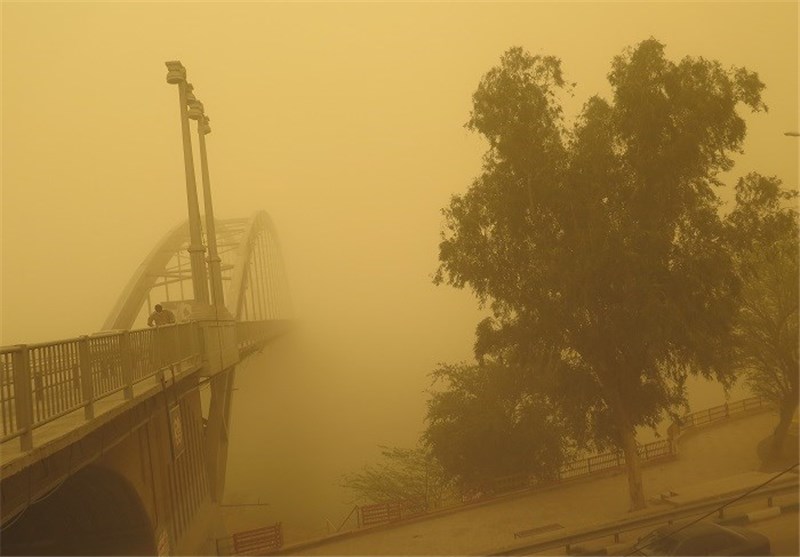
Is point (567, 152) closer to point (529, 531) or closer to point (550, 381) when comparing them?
point (550, 381)

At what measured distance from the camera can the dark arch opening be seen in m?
10.4

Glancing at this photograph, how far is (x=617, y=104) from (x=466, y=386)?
12391 mm

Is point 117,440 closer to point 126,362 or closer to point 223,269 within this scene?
point 126,362

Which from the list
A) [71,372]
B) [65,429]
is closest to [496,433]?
[71,372]

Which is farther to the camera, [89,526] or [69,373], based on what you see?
[89,526]

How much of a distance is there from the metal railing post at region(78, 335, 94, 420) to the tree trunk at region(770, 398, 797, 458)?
17.4 metres

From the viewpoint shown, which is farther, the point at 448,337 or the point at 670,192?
the point at 448,337

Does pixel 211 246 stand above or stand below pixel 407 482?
above

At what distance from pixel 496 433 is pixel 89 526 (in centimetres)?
1463

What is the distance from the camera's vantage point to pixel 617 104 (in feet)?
54.2

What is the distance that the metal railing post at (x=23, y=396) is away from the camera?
19.9 ft

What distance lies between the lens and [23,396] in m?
6.20

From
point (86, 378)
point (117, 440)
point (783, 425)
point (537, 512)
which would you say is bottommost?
point (537, 512)

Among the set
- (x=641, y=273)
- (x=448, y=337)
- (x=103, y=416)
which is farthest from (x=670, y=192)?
(x=448, y=337)
